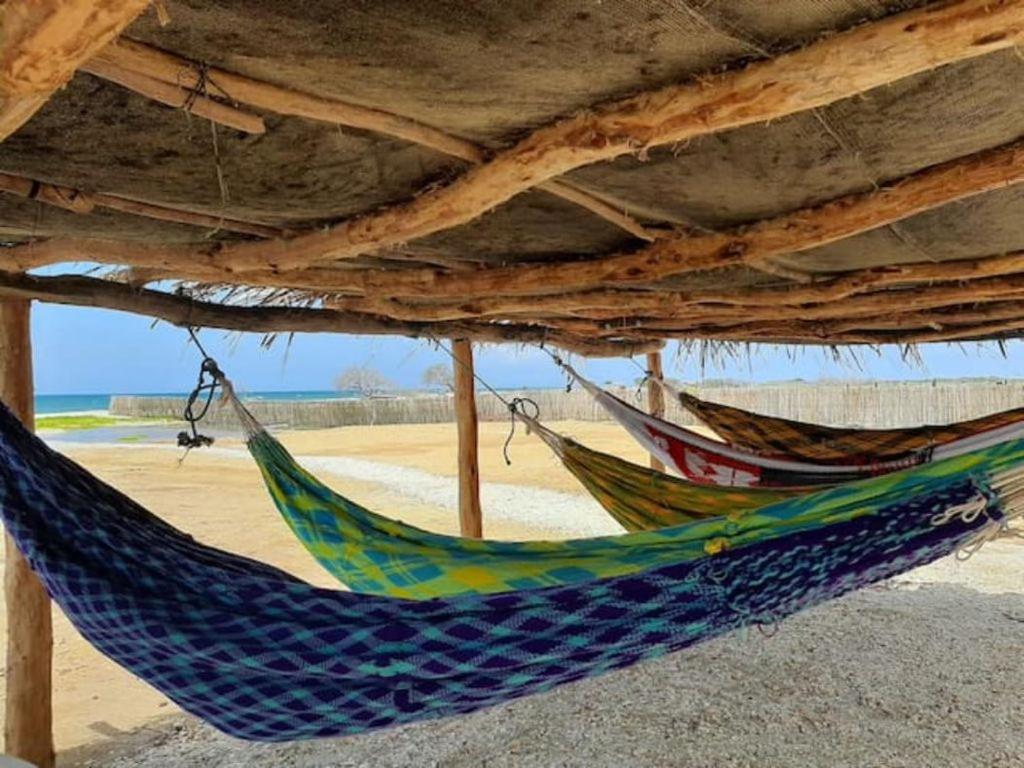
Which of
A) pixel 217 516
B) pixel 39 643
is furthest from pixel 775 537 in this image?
pixel 217 516

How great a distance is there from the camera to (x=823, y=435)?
2834mm

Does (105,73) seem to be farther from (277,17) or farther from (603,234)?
(603,234)

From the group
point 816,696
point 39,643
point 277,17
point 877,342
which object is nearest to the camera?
point 277,17

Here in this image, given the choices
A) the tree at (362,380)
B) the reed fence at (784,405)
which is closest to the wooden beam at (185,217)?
the reed fence at (784,405)

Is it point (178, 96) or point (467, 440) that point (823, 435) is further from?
point (178, 96)

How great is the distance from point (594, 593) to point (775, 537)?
1.07ft

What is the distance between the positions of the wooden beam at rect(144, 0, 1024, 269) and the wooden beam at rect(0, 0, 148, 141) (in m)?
0.55

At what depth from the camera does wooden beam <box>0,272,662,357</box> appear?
172cm

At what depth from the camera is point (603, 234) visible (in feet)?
5.24

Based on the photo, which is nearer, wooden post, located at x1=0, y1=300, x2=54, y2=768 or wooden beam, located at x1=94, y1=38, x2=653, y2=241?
wooden beam, located at x1=94, y1=38, x2=653, y2=241

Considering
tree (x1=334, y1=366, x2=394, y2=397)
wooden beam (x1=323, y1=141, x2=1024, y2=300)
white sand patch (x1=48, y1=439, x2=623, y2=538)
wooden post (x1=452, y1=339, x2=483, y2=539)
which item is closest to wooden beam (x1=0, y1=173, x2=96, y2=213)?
wooden beam (x1=323, y1=141, x2=1024, y2=300)

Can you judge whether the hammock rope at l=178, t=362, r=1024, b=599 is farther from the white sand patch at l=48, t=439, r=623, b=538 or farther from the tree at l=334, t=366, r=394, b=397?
the tree at l=334, t=366, r=394, b=397

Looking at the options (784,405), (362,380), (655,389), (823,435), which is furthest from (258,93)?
(362,380)

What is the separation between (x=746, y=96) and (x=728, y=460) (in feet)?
6.55
